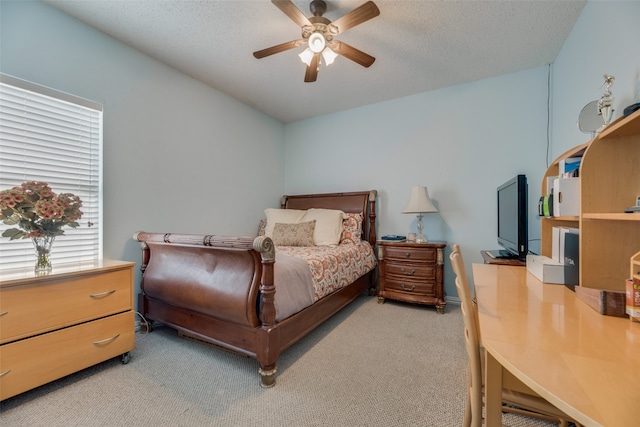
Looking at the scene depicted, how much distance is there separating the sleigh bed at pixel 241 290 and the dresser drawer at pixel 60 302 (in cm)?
31

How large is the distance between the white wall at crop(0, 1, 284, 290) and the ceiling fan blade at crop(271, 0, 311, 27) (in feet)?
5.28

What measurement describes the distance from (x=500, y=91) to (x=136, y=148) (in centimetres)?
368

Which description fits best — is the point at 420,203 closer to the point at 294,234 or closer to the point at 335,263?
the point at 335,263

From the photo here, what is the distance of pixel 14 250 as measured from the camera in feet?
5.77

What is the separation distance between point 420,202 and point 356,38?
172 cm

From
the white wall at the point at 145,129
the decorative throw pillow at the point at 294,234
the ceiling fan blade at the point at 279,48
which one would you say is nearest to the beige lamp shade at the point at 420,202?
the decorative throw pillow at the point at 294,234

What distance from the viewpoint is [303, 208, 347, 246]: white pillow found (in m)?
3.14

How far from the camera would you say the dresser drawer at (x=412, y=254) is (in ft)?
9.31

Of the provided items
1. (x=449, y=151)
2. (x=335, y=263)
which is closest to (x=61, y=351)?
(x=335, y=263)

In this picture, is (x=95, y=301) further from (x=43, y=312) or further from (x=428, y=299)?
(x=428, y=299)

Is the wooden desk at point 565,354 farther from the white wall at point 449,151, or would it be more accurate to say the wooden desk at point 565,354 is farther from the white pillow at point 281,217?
the white pillow at point 281,217

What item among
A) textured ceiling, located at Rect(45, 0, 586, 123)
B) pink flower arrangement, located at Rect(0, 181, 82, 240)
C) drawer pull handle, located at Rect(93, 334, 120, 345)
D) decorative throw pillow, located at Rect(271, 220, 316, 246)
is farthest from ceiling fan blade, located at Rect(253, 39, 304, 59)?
drawer pull handle, located at Rect(93, 334, 120, 345)

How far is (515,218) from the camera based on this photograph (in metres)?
2.01

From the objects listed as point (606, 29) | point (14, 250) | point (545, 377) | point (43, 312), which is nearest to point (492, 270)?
point (545, 377)
